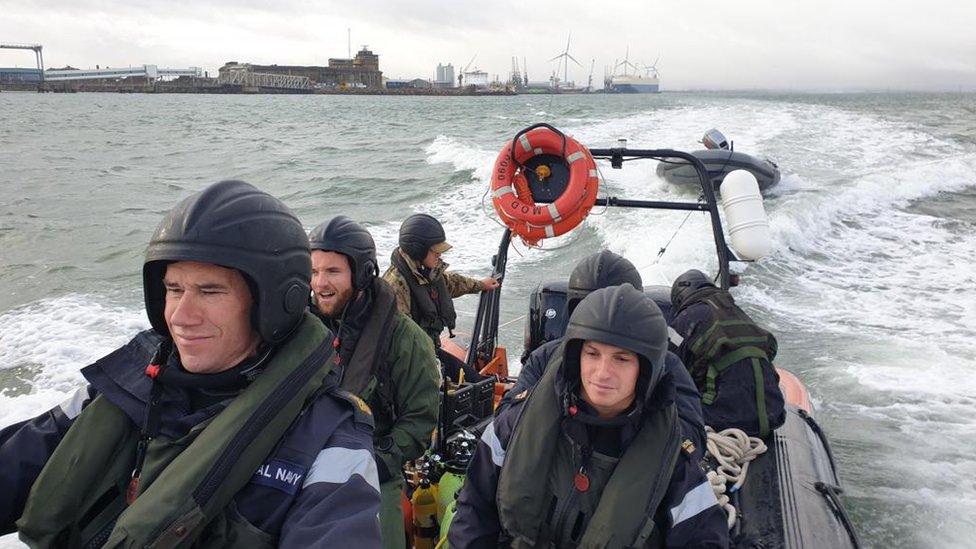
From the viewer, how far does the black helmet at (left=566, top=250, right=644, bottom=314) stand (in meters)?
3.10

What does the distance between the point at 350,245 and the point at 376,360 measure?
1.45ft

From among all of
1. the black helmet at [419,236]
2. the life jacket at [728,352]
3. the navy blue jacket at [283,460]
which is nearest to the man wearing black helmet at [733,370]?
the life jacket at [728,352]

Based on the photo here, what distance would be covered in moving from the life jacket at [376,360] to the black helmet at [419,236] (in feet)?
4.27

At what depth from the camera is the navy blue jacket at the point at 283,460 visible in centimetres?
117

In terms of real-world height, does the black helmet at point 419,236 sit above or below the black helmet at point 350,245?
below

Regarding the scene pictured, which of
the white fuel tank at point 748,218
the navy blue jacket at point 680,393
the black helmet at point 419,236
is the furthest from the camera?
the white fuel tank at point 748,218

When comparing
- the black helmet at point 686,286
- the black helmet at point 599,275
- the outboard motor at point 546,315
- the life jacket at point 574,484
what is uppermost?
the black helmet at point 599,275

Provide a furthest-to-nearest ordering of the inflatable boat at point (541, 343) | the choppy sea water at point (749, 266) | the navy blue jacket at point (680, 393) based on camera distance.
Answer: the choppy sea water at point (749, 266), the inflatable boat at point (541, 343), the navy blue jacket at point (680, 393)

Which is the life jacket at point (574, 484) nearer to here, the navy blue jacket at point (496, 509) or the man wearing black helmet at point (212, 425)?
the navy blue jacket at point (496, 509)

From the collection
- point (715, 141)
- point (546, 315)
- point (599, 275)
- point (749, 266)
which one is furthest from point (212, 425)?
point (715, 141)

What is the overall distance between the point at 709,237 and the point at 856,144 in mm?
16504

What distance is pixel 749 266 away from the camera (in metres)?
9.34

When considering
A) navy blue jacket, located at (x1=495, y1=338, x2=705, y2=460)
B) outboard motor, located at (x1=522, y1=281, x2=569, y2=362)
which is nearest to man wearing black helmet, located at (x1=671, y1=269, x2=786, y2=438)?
navy blue jacket, located at (x1=495, y1=338, x2=705, y2=460)

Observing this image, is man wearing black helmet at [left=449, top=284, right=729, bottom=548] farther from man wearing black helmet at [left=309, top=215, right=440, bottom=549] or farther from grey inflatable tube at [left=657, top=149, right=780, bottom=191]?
grey inflatable tube at [left=657, top=149, right=780, bottom=191]
